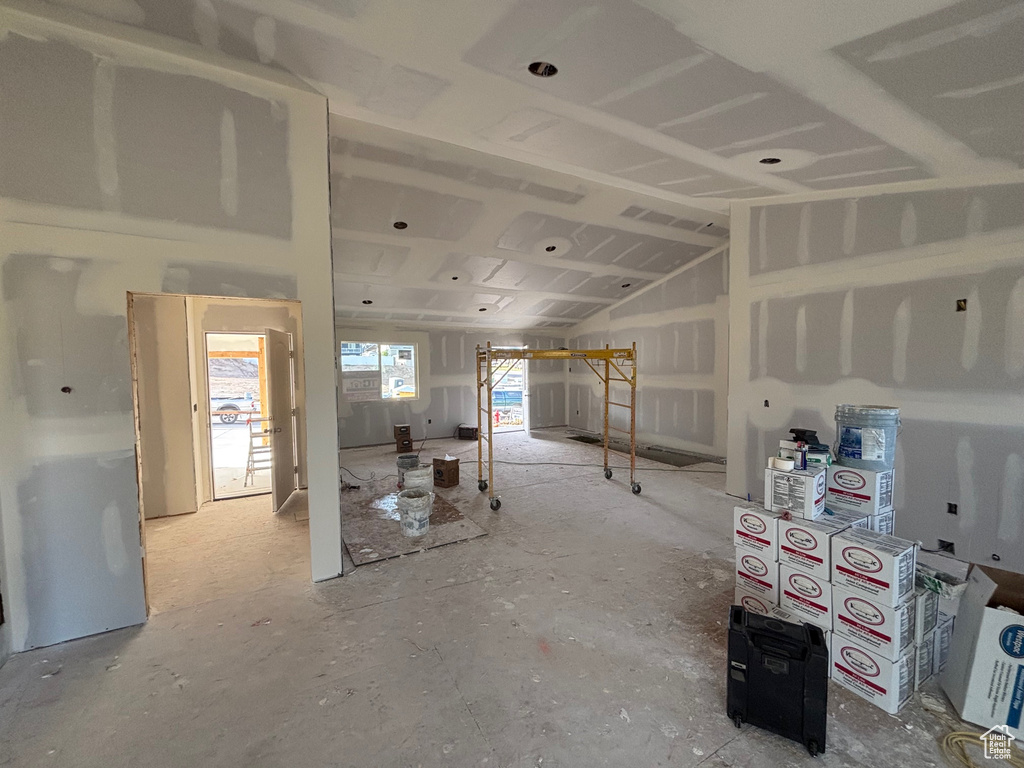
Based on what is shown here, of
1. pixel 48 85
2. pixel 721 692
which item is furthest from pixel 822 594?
pixel 48 85

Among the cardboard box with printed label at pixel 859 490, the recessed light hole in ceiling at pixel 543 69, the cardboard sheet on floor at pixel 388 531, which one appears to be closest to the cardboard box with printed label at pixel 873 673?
the cardboard box with printed label at pixel 859 490

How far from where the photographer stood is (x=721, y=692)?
209 centimetres

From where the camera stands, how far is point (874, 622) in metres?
2.02

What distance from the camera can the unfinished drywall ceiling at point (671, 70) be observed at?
1.98 meters

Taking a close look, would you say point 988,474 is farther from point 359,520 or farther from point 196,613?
point 196,613

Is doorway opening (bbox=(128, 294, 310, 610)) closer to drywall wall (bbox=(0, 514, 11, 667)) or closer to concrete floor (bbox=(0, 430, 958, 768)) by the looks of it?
concrete floor (bbox=(0, 430, 958, 768))

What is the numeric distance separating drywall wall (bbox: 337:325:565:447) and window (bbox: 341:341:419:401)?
0.13 metres

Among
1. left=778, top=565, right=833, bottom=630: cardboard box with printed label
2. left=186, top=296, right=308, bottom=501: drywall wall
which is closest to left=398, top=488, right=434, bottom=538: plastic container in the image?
left=186, top=296, right=308, bottom=501: drywall wall

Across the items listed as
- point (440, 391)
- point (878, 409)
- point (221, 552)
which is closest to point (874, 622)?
point (878, 409)

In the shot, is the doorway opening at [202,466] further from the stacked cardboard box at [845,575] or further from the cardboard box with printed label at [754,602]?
the stacked cardboard box at [845,575]

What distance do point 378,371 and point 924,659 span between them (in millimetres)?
8235

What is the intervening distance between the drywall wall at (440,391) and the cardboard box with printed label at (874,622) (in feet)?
25.0

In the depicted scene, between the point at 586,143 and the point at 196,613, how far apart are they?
4525 millimetres

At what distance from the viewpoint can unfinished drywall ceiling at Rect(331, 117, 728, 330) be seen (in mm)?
4051
